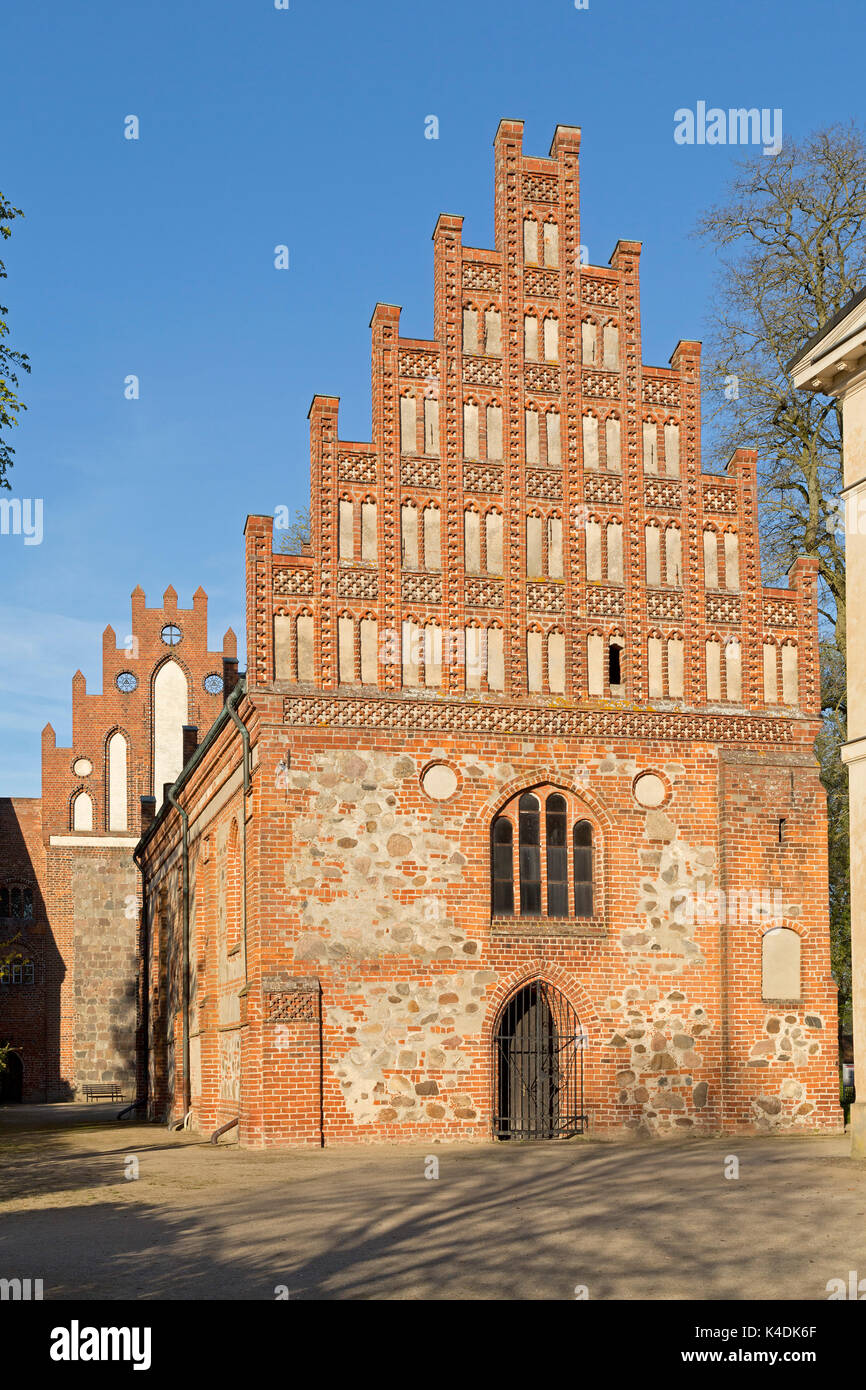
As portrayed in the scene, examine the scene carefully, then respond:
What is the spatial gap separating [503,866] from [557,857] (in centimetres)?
85

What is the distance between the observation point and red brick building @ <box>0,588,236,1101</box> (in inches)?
1799

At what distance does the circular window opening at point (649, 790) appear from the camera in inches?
863

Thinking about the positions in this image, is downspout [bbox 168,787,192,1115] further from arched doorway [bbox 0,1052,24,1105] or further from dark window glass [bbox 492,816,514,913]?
arched doorway [bbox 0,1052,24,1105]

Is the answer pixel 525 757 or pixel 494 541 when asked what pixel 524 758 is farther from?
pixel 494 541

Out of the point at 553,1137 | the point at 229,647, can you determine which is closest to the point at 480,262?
the point at 553,1137

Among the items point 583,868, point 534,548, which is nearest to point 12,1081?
point 583,868

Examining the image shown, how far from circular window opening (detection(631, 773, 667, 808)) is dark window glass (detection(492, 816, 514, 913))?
6.57 ft

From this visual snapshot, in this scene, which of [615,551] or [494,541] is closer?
[494,541]

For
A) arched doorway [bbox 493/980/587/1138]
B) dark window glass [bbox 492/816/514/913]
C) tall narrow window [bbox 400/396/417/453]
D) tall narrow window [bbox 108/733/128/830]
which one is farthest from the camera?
tall narrow window [bbox 108/733/128/830]

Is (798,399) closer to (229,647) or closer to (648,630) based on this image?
(648,630)

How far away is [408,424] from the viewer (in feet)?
71.8

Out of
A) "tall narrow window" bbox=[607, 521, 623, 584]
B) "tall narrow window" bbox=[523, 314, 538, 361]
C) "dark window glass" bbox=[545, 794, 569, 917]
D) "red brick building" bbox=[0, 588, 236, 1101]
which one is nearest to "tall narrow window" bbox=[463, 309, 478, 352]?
"tall narrow window" bbox=[523, 314, 538, 361]

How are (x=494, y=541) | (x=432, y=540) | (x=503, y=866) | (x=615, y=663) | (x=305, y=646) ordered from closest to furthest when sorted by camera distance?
(x=305, y=646), (x=503, y=866), (x=432, y=540), (x=494, y=541), (x=615, y=663)

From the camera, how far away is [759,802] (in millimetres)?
22125
